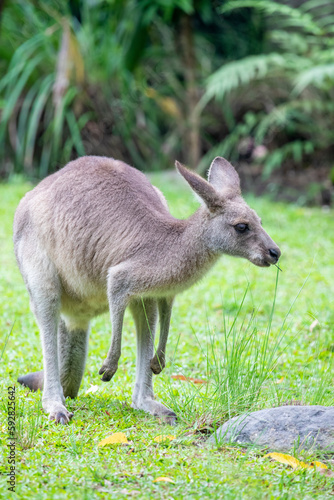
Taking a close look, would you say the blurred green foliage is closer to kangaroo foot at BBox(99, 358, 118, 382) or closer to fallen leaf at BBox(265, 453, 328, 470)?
kangaroo foot at BBox(99, 358, 118, 382)

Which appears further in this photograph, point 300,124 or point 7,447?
point 300,124

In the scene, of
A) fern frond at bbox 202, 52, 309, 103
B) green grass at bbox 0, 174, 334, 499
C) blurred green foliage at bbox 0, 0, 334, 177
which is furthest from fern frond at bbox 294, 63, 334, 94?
green grass at bbox 0, 174, 334, 499

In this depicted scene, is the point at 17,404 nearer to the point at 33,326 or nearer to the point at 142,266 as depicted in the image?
the point at 142,266

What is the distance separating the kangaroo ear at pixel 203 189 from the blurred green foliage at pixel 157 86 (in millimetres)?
7534

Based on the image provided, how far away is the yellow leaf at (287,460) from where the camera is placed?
3.22 metres

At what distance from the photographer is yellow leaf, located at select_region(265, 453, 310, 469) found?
322 centimetres

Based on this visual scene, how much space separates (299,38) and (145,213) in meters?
9.59

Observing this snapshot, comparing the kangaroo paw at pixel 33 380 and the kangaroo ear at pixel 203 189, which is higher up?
the kangaroo ear at pixel 203 189

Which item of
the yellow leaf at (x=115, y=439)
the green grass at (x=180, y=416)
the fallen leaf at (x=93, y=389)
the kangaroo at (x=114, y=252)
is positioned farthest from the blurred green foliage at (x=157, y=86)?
the yellow leaf at (x=115, y=439)

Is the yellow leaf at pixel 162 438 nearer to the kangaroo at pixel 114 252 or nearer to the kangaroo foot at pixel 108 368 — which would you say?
the kangaroo at pixel 114 252

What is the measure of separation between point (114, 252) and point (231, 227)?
0.69m

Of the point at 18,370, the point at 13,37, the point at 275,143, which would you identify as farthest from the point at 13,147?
the point at 18,370

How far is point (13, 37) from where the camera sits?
12.8m

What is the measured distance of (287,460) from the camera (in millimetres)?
3268
